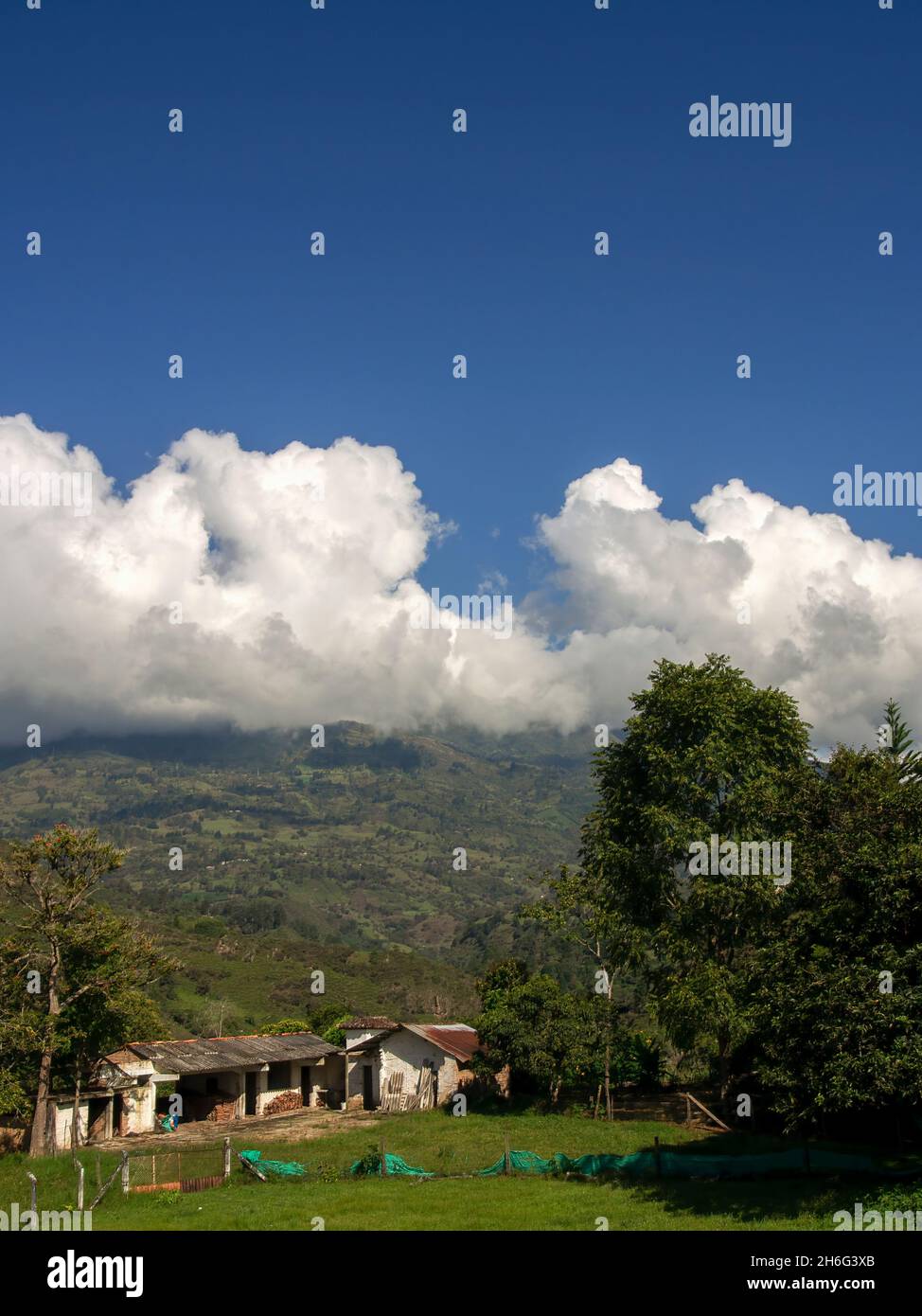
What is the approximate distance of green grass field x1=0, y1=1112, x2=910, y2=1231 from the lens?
69.4 feet

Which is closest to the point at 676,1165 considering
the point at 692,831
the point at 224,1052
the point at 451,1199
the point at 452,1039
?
the point at 451,1199

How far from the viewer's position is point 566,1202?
23312 millimetres

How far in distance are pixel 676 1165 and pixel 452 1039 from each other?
97.3ft

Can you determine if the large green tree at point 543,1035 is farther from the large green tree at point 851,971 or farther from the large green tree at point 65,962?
the large green tree at point 851,971

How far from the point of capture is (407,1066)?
175 ft

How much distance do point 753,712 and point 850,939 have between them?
65.9 feet

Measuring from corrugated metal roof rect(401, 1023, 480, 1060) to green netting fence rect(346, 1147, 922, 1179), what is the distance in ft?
74.3

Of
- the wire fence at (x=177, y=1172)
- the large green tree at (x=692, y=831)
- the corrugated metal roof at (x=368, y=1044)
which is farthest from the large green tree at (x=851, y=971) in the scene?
the corrugated metal roof at (x=368, y=1044)

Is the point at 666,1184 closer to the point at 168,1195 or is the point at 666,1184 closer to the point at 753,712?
the point at 168,1195

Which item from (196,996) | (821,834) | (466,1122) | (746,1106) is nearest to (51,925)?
(466,1122)

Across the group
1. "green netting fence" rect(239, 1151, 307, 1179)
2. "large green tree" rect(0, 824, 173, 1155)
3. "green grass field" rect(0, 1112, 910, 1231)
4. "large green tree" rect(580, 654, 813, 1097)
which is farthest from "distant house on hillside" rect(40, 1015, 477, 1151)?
"green netting fence" rect(239, 1151, 307, 1179)

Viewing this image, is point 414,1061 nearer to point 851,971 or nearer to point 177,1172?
point 177,1172

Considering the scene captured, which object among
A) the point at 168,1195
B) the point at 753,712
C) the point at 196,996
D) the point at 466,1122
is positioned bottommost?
the point at 196,996

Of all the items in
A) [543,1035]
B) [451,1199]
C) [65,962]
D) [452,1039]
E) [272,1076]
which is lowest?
[272,1076]
